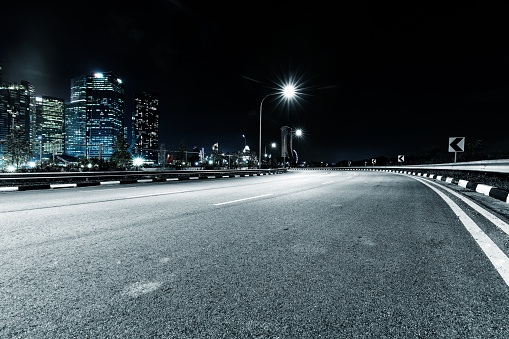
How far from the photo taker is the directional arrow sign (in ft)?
46.9

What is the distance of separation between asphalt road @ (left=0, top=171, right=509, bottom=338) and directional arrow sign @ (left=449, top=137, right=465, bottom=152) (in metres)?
12.6

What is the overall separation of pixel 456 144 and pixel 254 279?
55.0 ft

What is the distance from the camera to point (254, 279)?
7.45ft

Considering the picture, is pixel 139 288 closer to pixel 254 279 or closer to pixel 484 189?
pixel 254 279

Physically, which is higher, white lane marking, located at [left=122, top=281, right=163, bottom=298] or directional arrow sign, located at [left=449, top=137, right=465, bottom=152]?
directional arrow sign, located at [left=449, top=137, right=465, bottom=152]

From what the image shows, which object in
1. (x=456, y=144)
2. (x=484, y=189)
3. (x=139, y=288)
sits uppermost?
(x=456, y=144)

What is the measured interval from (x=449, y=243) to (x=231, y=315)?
3031 mm

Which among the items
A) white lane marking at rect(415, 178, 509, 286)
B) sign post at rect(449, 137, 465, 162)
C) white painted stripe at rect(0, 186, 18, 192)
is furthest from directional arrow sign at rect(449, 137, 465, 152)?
white painted stripe at rect(0, 186, 18, 192)

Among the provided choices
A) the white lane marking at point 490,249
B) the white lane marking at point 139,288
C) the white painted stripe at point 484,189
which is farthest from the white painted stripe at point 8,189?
the white painted stripe at point 484,189

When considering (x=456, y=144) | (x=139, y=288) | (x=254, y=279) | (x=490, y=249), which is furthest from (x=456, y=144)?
(x=139, y=288)

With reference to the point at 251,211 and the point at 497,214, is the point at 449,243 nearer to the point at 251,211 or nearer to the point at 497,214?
the point at 497,214

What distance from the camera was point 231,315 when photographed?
173 centimetres

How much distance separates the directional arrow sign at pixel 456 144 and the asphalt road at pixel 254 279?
41.2 feet

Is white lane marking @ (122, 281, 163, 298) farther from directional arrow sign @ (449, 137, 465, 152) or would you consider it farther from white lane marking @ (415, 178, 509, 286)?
directional arrow sign @ (449, 137, 465, 152)
